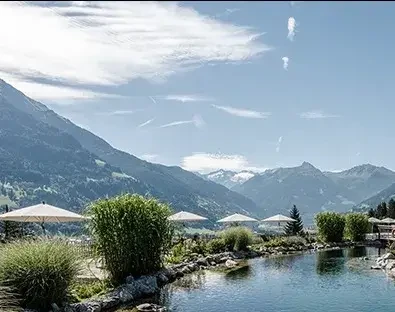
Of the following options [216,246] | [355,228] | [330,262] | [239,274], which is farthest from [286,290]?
[355,228]

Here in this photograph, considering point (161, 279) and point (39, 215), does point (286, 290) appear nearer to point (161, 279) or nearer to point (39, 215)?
point (161, 279)

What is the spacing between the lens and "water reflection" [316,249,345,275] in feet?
80.9

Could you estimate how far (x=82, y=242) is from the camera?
63.2ft

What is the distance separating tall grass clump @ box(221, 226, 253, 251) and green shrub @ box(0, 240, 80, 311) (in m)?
17.6

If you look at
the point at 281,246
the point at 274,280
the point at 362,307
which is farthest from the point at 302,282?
the point at 281,246

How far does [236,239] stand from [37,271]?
18863 millimetres

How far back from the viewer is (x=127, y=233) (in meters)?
19.2

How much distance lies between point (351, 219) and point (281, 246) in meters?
9.02

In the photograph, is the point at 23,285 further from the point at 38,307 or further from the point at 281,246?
the point at 281,246

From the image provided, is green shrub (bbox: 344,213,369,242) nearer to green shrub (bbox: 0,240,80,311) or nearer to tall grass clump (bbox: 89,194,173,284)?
tall grass clump (bbox: 89,194,173,284)

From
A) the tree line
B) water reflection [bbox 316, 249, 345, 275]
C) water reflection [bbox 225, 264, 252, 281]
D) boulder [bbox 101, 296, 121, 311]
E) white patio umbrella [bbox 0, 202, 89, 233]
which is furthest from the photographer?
A: the tree line

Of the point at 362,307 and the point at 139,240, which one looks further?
the point at 139,240

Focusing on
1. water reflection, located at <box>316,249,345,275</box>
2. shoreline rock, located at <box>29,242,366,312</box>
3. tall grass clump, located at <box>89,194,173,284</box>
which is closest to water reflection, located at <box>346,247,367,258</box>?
water reflection, located at <box>316,249,345,275</box>

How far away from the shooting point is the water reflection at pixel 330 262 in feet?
80.9
